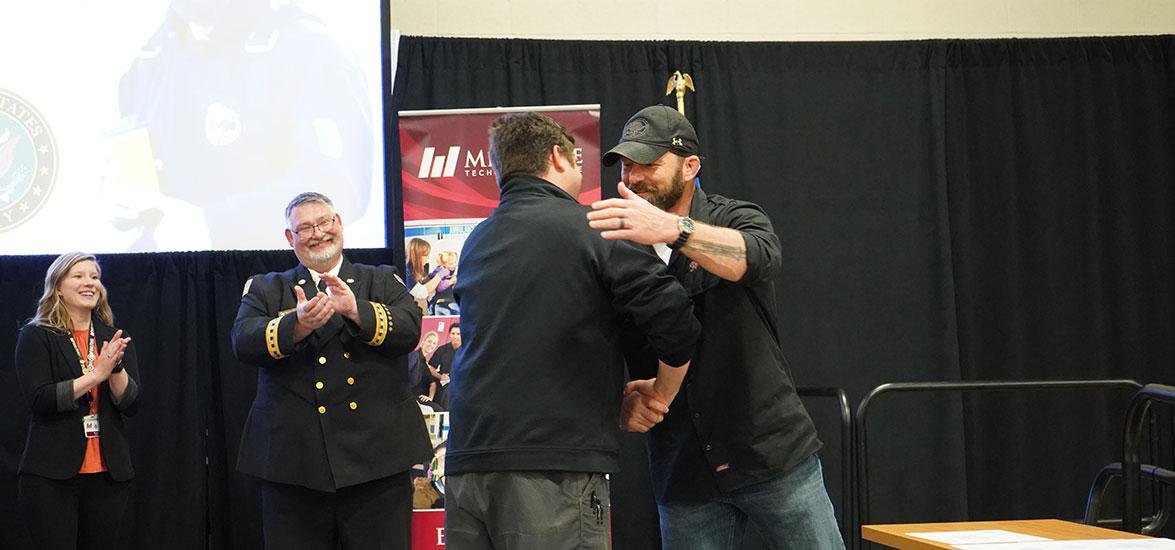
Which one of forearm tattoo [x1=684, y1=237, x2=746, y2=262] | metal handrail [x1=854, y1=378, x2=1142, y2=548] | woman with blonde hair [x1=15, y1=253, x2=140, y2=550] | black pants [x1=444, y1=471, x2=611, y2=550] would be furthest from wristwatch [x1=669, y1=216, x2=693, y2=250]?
woman with blonde hair [x1=15, y1=253, x2=140, y2=550]

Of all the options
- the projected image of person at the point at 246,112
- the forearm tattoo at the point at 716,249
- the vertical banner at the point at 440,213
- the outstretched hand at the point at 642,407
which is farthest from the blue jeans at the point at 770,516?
the projected image of person at the point at 246,112

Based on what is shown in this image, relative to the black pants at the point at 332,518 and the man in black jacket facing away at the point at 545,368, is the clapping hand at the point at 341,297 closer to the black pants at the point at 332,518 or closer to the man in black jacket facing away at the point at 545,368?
the black pants at the point at 332,518

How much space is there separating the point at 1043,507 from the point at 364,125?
4.05 meters

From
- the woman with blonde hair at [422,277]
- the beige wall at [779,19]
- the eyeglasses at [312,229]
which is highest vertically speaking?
the beige wall at [779,19]

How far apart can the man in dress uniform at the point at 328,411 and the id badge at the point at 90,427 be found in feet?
3.54

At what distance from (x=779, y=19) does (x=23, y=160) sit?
395 cm

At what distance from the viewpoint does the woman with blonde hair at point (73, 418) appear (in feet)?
14.2

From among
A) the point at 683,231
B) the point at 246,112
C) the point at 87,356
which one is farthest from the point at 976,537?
the point at 246,112

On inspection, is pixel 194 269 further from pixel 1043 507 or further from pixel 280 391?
pixel 1043 507

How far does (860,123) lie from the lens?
19.5ft

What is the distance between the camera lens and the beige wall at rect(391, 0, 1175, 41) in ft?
19.5

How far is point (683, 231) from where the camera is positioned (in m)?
2.37

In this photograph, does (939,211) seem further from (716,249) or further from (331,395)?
(716,249)

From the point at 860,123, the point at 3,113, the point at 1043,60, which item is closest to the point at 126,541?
the point at 3,113
